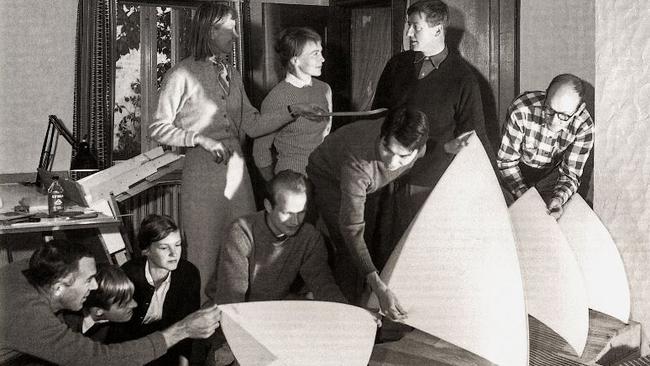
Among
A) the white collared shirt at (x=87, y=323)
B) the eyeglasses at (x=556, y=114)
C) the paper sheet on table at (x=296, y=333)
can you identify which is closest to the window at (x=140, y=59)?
the white collared shirt at (x=87, y=323)

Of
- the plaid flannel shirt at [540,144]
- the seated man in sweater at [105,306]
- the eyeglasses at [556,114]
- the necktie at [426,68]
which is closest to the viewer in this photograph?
the seated man in sweater at [105,306]

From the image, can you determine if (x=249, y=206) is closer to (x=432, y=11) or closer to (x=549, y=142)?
(x=432, y=11)

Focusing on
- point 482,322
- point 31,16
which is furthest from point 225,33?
point 482,322

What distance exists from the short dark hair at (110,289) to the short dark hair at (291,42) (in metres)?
0.71

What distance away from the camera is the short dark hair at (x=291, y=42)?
90.4 inches

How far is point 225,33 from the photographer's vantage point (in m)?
2.18

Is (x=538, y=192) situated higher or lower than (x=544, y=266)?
higher

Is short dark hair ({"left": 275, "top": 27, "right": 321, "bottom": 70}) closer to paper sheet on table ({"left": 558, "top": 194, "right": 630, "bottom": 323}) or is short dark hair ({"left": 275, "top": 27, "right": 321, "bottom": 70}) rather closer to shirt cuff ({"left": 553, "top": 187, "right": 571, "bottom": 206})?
shirt cuff ({"left": 553, "top": 187, "right": 571, "bottom": 206})

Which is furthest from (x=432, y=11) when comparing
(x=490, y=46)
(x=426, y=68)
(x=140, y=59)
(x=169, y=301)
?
(x=169, y=301)

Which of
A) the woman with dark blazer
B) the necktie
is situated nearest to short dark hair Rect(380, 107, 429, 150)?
the necktie

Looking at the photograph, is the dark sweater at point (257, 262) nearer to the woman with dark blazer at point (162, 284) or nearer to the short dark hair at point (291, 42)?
the woman with dark blazer at point (162, 284)

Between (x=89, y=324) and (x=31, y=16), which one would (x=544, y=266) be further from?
(x=31, y=16)

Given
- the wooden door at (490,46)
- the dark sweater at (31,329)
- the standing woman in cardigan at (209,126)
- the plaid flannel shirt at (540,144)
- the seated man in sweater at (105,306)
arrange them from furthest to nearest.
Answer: the plaid flannel shirt at (540,144) < the wooden door at (490,46) < the standing woman in cardigan at (209,126) < the seated man in sweater at (105,306) < the dark sweater at (31,329)

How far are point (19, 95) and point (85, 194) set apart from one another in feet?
0.92
